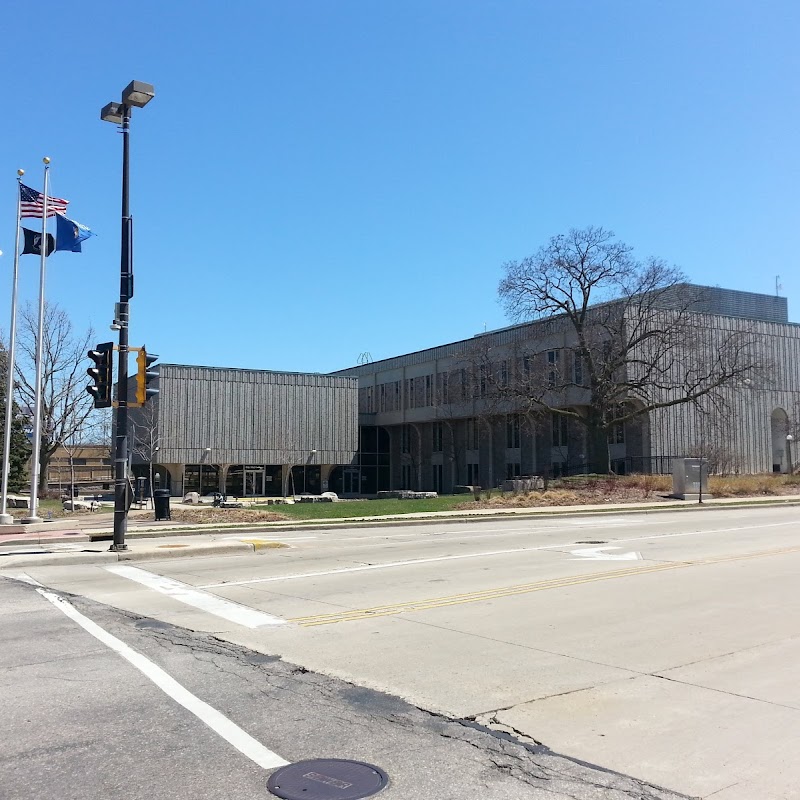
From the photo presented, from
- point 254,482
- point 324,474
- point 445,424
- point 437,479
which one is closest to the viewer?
point 254,482

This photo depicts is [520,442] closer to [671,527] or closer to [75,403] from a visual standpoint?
[75,403]

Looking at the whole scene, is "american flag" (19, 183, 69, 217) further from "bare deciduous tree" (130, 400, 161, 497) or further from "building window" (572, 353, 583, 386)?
"building window" (572, 353, 583, 386)

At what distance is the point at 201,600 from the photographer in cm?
1127

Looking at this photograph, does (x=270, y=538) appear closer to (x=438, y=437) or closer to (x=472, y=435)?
(x=472, y=435)

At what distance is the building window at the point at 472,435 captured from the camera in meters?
64.8

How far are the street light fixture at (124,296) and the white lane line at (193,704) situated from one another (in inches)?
290

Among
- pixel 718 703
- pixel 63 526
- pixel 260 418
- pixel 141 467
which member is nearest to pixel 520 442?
pixel 260 418

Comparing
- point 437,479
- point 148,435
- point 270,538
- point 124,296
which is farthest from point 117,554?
point 437,479

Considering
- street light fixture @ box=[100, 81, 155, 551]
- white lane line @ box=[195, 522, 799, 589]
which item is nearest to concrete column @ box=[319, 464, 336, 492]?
white lane line @ box=[195, 522, 799, 589]

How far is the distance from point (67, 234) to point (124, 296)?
10245 mm

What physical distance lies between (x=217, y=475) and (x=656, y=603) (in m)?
53.4

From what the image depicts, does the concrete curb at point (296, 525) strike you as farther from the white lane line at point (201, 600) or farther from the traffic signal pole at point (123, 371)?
the white lane line at point (201, 600)

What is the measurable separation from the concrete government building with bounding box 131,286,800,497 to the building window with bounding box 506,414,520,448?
4.1 inches

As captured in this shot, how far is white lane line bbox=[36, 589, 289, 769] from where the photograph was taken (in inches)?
203
